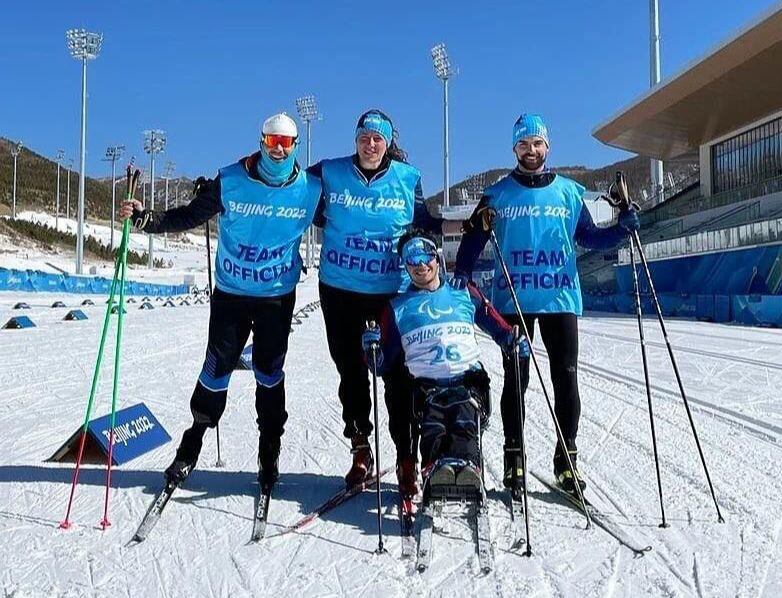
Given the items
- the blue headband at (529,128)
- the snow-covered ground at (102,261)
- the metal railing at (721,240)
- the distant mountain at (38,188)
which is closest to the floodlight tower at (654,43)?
the metal railing at (721,240)

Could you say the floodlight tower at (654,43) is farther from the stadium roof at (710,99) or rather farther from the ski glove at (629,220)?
the ski glove at (629,220)

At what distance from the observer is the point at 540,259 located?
11.3 ft

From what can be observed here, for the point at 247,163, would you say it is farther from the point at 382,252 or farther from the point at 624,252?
the point at 624,252

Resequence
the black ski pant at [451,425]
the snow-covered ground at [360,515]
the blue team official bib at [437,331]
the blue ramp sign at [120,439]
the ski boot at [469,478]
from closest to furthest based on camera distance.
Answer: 1. the snow-covered ground at [360,515]
2. the ski boot at [469,478]
3. the black ski pant at [451,425]
4. the blue team official bib at [437,331]
5. the blue ramp sign at [120,439]

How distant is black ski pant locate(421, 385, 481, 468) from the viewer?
2.95m

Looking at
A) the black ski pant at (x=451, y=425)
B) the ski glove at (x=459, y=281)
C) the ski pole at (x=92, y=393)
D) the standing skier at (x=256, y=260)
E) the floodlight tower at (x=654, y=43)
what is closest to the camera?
the black ski pant at (x=451, y=425)

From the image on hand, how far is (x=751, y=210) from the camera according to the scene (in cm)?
2330

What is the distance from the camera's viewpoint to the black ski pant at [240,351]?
340 centimetres

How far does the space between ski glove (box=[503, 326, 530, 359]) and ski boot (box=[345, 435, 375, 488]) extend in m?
1.00

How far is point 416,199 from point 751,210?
23517 mm

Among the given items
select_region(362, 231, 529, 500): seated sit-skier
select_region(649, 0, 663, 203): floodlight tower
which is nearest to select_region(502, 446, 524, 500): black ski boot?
select_region(362, 231, 529, 500): seated sit-skier

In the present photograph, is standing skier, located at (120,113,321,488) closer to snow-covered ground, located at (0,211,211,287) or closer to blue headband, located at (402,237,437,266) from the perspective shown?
blue headband, located at (402,237,437,266)

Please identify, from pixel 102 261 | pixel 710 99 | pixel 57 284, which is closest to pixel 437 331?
pixel 57 284

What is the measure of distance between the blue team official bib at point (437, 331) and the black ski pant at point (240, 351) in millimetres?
630
